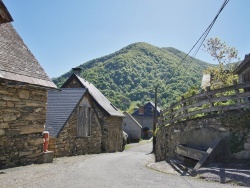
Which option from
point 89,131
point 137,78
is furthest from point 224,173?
point 137,78

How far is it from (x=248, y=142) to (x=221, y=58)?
69.3 ft

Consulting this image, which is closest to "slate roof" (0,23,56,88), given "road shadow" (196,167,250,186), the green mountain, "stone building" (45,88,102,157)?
"stone building" (45,88,102,157)

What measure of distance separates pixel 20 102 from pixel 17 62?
1594 mm

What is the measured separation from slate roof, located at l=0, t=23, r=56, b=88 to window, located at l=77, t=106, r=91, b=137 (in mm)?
6592

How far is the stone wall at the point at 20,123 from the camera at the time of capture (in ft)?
29.4

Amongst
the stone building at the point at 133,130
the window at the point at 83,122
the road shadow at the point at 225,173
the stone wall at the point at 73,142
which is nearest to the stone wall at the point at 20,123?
the stone wall at the point at 73,142

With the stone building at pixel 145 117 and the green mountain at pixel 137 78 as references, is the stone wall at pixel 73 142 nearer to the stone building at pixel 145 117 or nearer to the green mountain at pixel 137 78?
the stone building at pixel 145 117

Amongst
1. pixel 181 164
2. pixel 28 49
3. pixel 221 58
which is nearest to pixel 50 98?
pixel 28 49

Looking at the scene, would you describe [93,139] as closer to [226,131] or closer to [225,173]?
[226,131]

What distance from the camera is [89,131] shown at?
1905 cm

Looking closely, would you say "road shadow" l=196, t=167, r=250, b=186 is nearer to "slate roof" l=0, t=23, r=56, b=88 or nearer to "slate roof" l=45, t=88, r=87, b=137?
"slate roof" l=0, t=23, r=56, b=88

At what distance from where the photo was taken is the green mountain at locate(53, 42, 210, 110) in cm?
8538

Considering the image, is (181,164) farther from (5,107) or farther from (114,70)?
(114,70)

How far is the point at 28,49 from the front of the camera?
11.8 m
